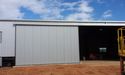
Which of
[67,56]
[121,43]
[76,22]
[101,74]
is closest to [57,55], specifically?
[67,56]

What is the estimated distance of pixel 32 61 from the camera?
66.6ft

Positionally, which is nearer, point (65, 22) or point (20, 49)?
point (20, 49)

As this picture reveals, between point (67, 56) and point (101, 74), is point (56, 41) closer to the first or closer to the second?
point (67, 56)

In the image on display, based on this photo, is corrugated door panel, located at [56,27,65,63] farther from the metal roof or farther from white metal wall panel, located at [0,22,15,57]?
white metal wall panel, located at [0,22,15,57]

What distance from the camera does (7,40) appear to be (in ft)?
66.2

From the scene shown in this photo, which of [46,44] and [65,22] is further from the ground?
[65,22]

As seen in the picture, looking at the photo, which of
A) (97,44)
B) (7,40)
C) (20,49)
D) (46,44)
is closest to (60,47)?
(46,44)

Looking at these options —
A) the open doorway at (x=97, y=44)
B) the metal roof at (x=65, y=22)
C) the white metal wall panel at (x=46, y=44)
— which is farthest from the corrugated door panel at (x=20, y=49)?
the open doorway at (x=97, y=44)

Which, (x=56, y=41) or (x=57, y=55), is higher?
(x=56, y=41)

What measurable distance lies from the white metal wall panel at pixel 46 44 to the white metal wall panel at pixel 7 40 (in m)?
0.50

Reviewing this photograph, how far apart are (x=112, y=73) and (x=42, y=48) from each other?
779cm

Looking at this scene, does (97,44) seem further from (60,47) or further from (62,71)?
(62,71)

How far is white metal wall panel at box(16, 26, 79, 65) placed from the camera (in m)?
20.2

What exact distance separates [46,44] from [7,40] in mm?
3625
